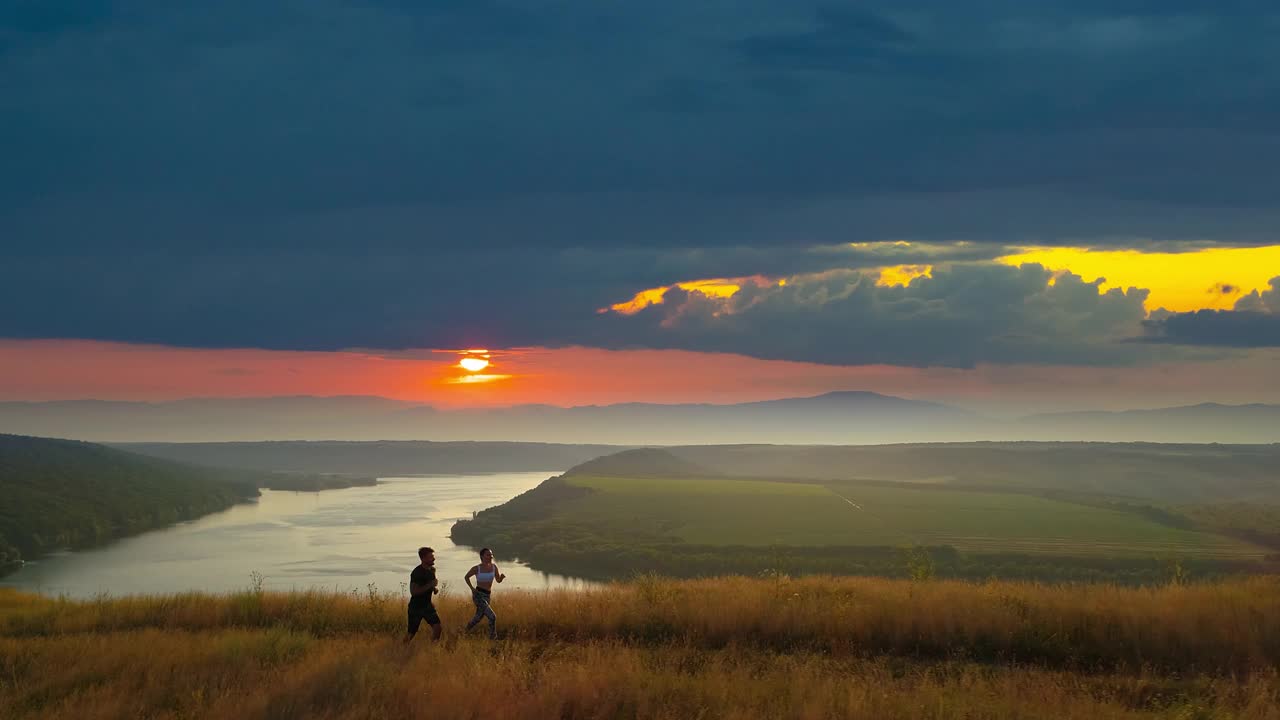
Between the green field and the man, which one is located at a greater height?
the man

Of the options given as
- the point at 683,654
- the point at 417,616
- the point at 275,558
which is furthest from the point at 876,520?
the point at 417,616

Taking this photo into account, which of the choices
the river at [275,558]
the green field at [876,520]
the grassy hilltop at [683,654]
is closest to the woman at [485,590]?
the grassy hilltop at [683,654]

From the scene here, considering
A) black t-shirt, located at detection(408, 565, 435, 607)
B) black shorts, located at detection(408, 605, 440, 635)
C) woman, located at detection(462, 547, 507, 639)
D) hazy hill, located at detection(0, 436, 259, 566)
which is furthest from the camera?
hazy hill, located at detection(0, 436, 259, 566)

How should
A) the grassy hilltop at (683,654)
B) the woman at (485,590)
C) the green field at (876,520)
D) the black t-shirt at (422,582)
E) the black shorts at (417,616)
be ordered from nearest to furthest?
the grassy hilltop at (683,654) → the black t-shirt at (422,582) → the black shorts at (417,616) → the woman at (485,590) → the green field at (876,520)

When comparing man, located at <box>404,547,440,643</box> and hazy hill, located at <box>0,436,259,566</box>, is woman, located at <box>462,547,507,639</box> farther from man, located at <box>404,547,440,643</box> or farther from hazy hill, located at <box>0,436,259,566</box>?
hazy hill, located at <box>0,436,259,566</box>

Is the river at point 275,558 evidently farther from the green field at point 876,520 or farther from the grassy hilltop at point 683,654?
the grassy hilltop at point 683,654

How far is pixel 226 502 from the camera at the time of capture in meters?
191

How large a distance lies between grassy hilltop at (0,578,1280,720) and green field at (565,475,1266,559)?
76.4 metres

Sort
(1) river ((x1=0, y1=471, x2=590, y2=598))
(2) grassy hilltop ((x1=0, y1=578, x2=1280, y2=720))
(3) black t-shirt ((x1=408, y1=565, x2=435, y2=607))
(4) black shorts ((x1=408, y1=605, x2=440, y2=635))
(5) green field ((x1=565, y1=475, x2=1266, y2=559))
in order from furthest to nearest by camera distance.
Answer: (5) green field ((x1=565, y1=475, x2=1266, y2=559)), (1) river ((x1=0, y1=471, x2=590, y2=598)), (4) black shorts ((x1=408, y1=605, x2=440, y2=635)), (3) black t-shirt ((x1=408, y1=565, x2=435, y2=607)), (2) grassy hilltop ((x1=0, y1=578, x2=1280, y2=720))

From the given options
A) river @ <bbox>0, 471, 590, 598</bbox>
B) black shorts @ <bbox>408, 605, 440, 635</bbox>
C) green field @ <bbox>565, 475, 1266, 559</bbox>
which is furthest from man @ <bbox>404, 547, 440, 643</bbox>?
green field @ <bbox>565, 475, 1266, 559</bbox>

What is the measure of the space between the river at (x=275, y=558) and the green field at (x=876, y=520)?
24.5 m

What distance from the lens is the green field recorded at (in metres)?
102

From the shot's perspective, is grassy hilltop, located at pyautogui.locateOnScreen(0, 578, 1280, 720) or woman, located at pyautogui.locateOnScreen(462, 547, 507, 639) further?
woman, located at pyautogui.locateOnScreen(462, 547, 507, 639)

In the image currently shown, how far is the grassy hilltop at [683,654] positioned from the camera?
12.2m
